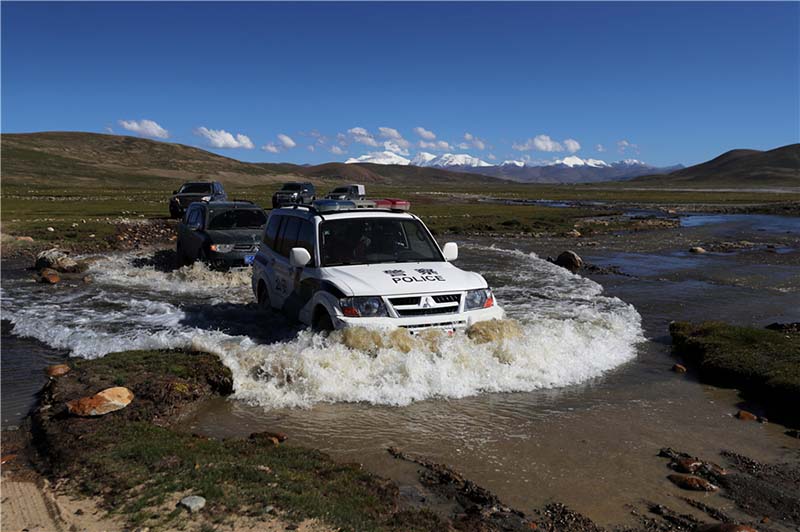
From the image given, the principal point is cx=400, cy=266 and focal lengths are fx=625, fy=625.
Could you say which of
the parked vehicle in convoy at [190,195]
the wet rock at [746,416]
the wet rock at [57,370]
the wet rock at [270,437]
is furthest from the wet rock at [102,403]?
the parked vehicle in convoy at [190,195]

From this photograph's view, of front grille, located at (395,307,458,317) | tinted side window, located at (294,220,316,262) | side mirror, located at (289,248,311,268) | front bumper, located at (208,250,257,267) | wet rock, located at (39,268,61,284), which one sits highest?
tinted side window, located at (294,220,316,262)

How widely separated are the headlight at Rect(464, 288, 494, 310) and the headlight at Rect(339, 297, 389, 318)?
46.6 inches

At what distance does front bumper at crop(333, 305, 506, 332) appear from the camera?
7.66 meters

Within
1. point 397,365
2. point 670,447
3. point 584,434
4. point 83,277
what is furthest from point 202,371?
point 83,277

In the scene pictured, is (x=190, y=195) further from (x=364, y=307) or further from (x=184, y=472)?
(x=184, y=472)

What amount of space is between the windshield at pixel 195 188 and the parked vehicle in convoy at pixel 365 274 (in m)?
26.2

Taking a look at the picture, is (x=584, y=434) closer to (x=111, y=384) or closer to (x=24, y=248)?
(x=111, y=384)

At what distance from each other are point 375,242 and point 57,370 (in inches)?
178

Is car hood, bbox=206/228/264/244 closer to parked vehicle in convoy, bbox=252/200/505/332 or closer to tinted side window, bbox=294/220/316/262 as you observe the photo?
parked vehicle in convoy, bbox=252/200/505/332

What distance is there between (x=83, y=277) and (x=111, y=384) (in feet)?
36.9

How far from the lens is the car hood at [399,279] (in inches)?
309

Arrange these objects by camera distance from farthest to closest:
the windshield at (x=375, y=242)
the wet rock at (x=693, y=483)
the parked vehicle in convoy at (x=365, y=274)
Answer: the windshield at (x=375, y=242), the parked vehicle in convoy at (x=365, y=274), the wet rock at (x=693, y=483)

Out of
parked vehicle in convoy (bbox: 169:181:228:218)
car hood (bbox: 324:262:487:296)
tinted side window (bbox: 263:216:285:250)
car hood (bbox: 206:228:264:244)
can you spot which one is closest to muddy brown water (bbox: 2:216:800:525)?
car hood (bbox: 324:262:487:296)

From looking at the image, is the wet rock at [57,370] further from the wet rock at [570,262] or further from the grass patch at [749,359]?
the wet rock at [570,262]
